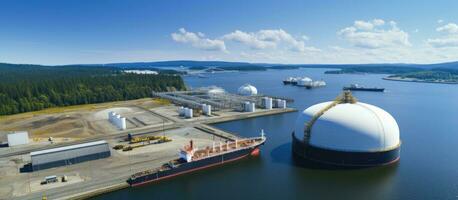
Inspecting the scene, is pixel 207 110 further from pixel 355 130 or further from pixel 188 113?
pixel 355 130

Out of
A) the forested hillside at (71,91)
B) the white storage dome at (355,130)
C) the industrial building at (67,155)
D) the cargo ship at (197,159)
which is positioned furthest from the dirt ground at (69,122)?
the white storage dome at (355,130)

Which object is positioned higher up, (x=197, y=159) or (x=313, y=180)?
(x=197, y=159)

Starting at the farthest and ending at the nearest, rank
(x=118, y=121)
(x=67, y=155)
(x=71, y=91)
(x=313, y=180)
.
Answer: (x=71, y=91) → (x=118, y=121) → (x=67, y=155) → (x=313, y=180)

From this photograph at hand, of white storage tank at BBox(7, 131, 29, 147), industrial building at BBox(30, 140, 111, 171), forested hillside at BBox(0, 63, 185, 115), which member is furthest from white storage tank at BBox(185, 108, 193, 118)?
forested hillside at BBox(0, 63, 185, 115)

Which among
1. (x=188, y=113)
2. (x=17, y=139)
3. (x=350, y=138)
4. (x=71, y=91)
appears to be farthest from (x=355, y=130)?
(x=71, y=91)

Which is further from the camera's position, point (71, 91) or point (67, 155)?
point (71, 91)

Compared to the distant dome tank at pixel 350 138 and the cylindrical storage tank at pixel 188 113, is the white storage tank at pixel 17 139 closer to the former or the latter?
the cylindrical storage tank at pixel 188 113

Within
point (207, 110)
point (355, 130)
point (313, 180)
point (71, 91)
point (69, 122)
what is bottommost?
point (313, 180)
